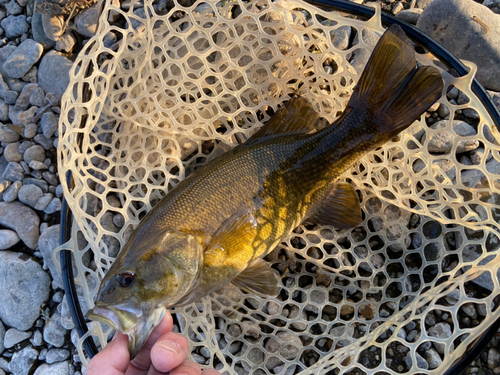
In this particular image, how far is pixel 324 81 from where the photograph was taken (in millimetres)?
3236

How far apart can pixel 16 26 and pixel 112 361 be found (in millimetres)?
3363

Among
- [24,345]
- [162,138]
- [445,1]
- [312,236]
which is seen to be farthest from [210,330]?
[445,1]

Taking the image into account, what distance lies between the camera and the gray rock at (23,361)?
3439 mm

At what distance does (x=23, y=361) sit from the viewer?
345cm

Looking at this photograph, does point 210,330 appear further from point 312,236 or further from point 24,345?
point 24,345

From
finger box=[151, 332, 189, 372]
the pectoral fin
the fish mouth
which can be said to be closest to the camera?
finger box=[151, 332, 189, 372]

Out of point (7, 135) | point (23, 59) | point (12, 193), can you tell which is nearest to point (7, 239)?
point (12, 193)

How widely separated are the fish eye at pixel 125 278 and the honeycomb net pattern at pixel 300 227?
60 cm

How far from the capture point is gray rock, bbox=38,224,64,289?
11.2 ft

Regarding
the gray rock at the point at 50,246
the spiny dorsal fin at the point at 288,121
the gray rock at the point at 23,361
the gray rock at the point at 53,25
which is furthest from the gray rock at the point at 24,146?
the spiny dorsal fin at the point at 288,121

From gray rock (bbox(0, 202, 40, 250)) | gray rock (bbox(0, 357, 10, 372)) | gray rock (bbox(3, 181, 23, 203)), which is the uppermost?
gray rock (bbox(3, 181, 23, 203))

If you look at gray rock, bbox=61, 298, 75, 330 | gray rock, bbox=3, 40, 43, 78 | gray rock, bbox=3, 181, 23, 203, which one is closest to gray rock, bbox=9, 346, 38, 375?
gray rock, bbox=61, 298, 75, 330

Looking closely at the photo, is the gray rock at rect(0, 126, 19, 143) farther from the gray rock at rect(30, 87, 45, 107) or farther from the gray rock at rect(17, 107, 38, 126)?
the gray rock at rect(30, 87, 45, 107)

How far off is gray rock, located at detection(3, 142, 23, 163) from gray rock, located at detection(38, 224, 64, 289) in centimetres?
73
